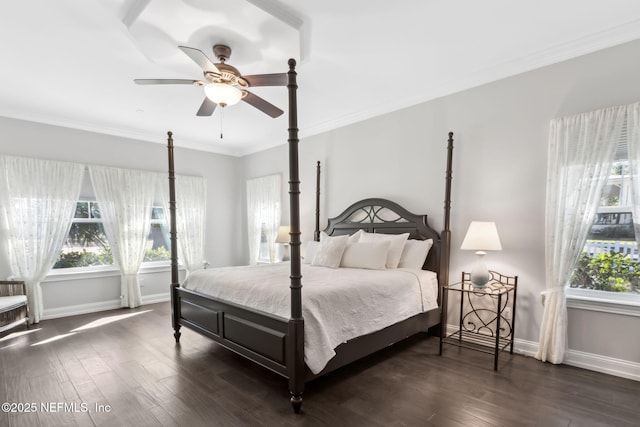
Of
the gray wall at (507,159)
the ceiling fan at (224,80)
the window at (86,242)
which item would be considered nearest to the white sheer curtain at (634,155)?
the gray wall at (507,159)

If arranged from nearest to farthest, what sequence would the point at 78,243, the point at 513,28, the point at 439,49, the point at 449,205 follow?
the point at 513,28
the point at 439,49
the point at 449,205
the point at 78,243

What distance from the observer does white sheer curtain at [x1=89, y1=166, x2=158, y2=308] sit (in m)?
4.82

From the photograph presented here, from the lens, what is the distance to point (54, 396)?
236 centimetres

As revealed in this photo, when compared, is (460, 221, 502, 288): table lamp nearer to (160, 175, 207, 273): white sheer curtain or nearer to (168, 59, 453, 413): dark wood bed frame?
(168, 59, 453, 413): dark wood bed frame

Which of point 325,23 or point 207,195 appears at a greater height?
point 325,23

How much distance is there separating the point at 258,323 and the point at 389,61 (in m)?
2.65

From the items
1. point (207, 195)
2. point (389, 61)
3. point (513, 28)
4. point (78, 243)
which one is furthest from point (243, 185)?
point (513, 28)

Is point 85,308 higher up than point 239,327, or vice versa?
point 239,327

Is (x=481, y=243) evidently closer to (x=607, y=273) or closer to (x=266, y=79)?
(x=607, y=273)

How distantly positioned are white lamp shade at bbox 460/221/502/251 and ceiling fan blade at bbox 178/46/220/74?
8.51 feet

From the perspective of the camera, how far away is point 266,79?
7.78 feet

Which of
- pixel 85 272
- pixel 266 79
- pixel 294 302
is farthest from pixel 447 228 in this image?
pixel 85 272

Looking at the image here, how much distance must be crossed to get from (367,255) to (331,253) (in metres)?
0.46

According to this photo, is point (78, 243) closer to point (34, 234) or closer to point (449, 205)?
point (34, 234)
